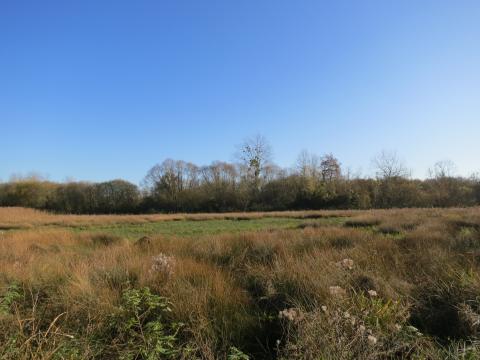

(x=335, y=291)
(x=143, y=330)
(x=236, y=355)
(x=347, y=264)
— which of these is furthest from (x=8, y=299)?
(x=347, y=264)

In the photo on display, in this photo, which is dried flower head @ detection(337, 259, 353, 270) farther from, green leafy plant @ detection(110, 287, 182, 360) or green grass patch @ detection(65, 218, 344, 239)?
green grass patch @ detection(65, 218, 344, 239)

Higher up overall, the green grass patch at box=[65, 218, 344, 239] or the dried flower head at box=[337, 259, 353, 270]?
the dried flower head at box=[337, 259, 353, 270]

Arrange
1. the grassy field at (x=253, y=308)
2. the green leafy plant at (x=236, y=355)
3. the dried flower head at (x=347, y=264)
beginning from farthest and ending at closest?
1. the dried flower head at (x=347, y=264)
2. the grassy field at (x=253, y=308)
3. the green leafy plant at (x=236, y=355)

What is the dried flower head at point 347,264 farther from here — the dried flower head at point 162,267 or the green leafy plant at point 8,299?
the green leafy plant at point 8,299

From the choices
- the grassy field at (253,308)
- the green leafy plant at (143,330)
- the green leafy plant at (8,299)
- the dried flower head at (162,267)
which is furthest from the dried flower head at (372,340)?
the green leafy plant at (8,299)

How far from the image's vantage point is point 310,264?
5.43 m

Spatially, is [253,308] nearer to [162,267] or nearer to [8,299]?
[162,267]

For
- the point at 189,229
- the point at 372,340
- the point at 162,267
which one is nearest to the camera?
the point at 372,340

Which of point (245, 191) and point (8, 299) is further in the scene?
point (245, 191)

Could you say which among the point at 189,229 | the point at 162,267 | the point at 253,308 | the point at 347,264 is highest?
the point at 347,264

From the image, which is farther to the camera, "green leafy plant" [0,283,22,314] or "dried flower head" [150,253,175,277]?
"dried flower head" [150,253,175,277]

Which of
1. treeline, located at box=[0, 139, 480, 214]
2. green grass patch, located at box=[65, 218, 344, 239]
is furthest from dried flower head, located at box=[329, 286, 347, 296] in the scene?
treeline, located at box=[0, 139, 480, 214]

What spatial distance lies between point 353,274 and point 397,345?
1.72 m

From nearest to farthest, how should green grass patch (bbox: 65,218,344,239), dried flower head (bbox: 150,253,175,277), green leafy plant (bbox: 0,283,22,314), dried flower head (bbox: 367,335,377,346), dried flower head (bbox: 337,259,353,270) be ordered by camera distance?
dried flower head (bbox: 367,335,377,346)
green leafy plant (bbox: 0,283,22,314)
dried flower head (bbox: 337,259,353,270)
dried flower head (bbox: 150,253,175,277)
green grass patch (bbox: 65,218,344,239)
